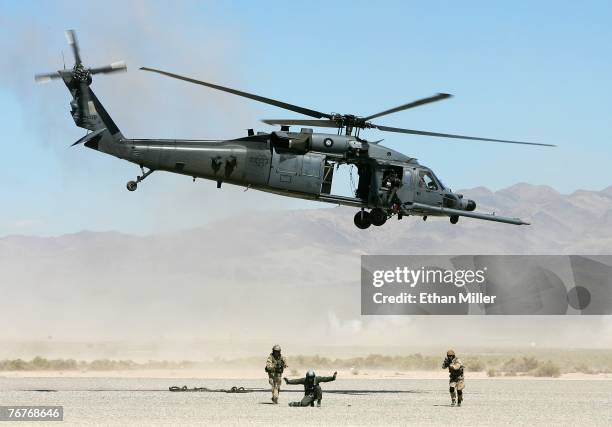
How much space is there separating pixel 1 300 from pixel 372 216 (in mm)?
109409

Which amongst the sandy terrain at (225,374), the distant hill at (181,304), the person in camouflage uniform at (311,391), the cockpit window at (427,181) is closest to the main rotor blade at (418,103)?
the cockpit window at (427,181)

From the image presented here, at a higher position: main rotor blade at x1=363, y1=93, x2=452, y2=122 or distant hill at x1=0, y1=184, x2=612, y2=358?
distant hill at x1=0, y1=184, x2=612, y2=358

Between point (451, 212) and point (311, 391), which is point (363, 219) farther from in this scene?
point (311, 391)

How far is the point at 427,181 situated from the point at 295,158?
559 cm

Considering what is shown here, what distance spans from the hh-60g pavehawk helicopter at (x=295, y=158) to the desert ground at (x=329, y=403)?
21.8ft

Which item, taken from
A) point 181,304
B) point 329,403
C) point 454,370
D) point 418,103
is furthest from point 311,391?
point 181,304

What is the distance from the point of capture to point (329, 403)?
32344 millimetres

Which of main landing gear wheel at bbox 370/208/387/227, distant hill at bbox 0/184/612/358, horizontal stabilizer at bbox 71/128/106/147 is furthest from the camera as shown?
distant hill at bbox 0/184/612/358

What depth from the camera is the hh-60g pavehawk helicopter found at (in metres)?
35.2

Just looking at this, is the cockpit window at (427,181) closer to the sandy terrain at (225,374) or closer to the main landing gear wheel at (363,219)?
the main landing gear wheel at (363,219)

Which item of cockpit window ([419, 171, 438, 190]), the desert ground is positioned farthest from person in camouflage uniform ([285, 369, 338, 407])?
cockpit window ([419, 171, 438, 190])

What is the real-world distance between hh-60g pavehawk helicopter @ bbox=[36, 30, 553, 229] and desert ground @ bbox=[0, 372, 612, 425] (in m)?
6.65

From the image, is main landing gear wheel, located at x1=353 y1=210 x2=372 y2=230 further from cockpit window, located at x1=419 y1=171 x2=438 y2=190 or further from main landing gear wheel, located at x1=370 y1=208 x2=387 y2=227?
cockpit window, located at x1=419 y1=171 x2=438 y2=190

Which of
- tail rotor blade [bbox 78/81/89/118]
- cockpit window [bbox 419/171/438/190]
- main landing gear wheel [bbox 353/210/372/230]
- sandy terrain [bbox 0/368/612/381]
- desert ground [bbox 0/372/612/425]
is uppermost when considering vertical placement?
tail rotor blade [bbox 78/81/89/118]
